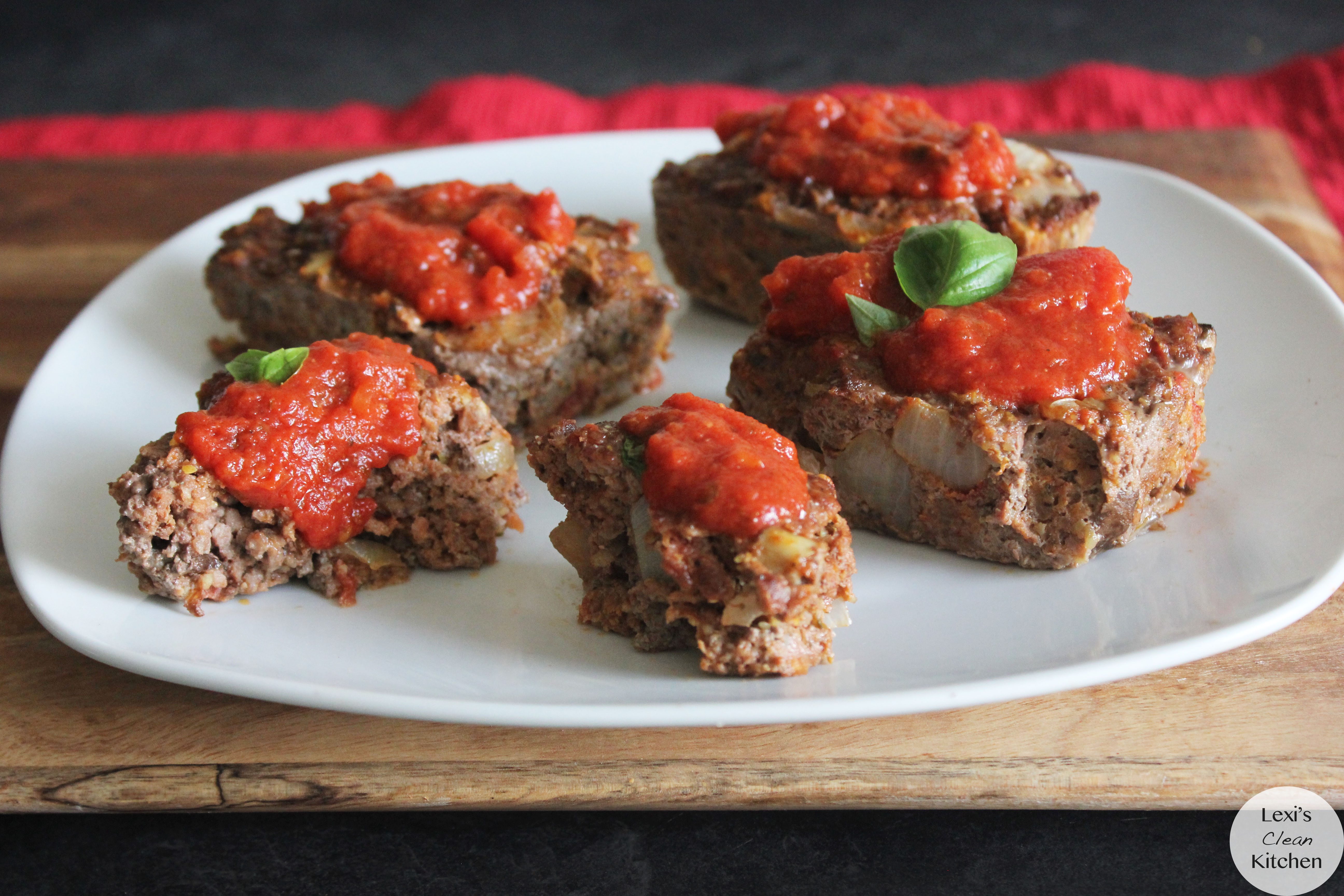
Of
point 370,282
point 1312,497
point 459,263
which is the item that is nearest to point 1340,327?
point 1312,497

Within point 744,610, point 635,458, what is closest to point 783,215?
point 635,458

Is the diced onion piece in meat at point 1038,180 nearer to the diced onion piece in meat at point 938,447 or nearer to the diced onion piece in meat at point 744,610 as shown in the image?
the diced onion piece in meat at point 938,447

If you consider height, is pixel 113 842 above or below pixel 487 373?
below

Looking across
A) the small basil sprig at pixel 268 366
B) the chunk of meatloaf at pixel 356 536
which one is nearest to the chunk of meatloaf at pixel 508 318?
the chunk of meatloaf at pixel 356 536

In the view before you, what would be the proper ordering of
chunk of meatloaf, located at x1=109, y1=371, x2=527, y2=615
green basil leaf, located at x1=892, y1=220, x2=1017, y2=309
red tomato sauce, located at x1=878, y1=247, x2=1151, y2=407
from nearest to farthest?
chunk of meatloaf, located at x1=109, y1=371, x2=527, y2=615 < red tomato sauce, located at x1=878, y1=247, x2=1151, y2=407 < green basil leaf, located at x1=892, y1=220, x2=1017, y2=309

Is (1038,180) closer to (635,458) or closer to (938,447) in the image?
(938,447)

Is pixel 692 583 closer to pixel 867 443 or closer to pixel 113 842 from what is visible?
pixel 867 443

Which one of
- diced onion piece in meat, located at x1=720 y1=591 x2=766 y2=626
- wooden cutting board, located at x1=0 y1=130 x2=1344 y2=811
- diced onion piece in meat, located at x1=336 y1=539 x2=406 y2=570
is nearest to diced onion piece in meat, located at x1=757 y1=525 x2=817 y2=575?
diced onion piece in meat, located at x1=720 y1=591 x2=766 y2=626

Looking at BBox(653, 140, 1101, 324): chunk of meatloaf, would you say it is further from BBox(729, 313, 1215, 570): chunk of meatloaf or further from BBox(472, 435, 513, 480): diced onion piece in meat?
BBox(472, 435, 513, 480): diced onion piece in meat
